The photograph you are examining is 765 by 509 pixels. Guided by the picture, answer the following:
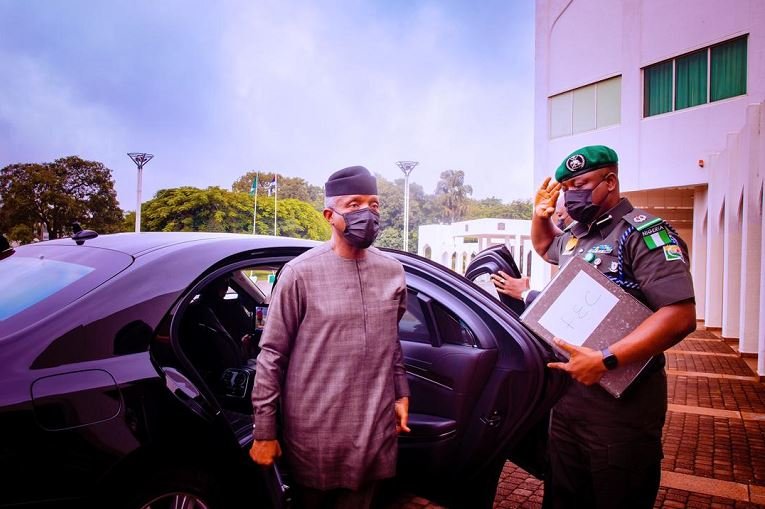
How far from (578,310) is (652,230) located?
1.28 feet

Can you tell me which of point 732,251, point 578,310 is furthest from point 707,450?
point 732,251

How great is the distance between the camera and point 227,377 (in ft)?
9.79

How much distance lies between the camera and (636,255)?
2.18 metres

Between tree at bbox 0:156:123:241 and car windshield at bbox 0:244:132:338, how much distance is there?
163 feet

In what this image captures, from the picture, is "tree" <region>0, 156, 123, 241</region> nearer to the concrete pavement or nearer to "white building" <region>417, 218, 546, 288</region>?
"white building" <region>417, 218, 546, 288</region>

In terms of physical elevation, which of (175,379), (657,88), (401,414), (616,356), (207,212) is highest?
(657,88)

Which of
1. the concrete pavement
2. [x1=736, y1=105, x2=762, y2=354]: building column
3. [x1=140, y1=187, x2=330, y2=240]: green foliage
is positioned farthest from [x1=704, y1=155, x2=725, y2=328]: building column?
[x1=140, y1=187, x2=330, y2=240]: green foliage

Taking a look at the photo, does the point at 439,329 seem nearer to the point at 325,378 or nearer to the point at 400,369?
the point at 400,369

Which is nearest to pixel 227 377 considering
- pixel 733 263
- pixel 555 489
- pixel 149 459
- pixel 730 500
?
pixel 149 459

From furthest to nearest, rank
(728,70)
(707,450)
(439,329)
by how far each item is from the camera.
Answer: (728,70)
(707,450)
(439,329)

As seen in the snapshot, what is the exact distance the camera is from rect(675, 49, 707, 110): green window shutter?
51.0 ft

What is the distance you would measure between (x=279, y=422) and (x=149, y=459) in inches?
21.5

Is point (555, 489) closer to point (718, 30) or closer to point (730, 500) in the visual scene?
point (730, 500)

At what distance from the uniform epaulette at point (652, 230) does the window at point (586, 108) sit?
1754 centimetres
